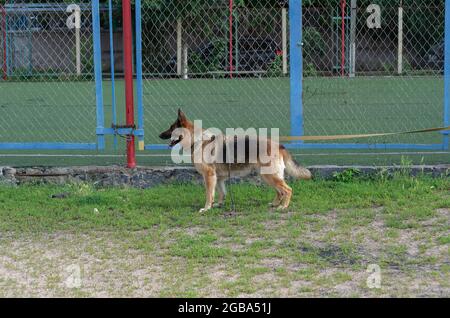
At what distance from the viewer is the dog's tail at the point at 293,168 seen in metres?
7.73

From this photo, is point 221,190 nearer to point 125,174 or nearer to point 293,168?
point 293,168

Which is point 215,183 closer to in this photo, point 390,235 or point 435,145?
point 390,235

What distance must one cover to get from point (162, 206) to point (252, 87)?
9.00 meters

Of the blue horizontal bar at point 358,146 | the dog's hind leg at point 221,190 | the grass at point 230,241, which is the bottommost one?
the grass at point 230,241

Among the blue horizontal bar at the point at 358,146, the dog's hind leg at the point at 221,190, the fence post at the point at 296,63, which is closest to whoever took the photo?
the dog's hind leg at the point at 221,190

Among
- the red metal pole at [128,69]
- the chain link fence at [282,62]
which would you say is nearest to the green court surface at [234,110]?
the chain link fence at [282,62]

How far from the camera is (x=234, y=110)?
13508 millimetres

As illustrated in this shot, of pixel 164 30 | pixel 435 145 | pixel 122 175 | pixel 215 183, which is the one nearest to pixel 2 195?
pixel 122 175

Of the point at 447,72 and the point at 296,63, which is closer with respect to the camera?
the point at 447,72

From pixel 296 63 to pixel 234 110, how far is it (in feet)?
16.4

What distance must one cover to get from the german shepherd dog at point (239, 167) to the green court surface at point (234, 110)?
1342mm

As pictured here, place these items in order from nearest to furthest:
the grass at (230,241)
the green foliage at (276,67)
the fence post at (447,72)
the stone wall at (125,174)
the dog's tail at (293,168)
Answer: the grass at (230,241)
the dog's tail at (293,168)
the fence post at (447,72)
the stone wall at (125,174)
the green foliage at (276,67)

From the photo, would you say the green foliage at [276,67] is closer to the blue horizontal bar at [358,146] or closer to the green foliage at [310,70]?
the green foliage at [310,70]

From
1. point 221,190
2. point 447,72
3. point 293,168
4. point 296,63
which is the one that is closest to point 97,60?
point 221,190
